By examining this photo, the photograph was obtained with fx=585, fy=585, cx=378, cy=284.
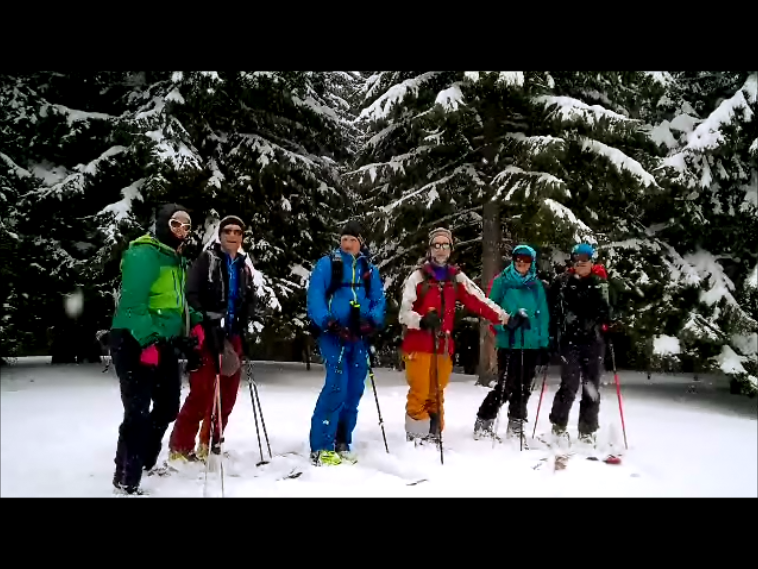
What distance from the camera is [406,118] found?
879cm

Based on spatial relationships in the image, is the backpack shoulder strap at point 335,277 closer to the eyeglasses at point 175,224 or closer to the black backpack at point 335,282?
the black backpack at point 335,282

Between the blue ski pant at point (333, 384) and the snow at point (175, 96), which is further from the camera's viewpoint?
the snow at point (175, 96)

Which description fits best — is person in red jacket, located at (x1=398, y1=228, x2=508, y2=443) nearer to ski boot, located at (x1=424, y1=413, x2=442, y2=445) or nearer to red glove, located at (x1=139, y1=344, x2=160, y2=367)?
ski boot, located at (x1=424, y1=413, x2=442, y2=445)

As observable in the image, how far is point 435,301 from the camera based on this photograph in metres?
5.08

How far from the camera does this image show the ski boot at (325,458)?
4.41 metres

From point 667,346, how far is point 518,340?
151 inches

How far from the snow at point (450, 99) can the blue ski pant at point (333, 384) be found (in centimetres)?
432

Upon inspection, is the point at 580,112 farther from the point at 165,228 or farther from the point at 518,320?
the point at 165,228

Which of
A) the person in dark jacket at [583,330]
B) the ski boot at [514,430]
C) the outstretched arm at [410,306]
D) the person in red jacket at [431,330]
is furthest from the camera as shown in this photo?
the ski boot at [514,430]

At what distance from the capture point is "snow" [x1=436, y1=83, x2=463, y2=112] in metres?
7.76

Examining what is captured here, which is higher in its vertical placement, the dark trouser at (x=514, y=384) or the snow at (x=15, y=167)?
the snow at (x=15, y=167)

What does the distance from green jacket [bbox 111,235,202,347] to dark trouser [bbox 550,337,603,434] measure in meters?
3.30

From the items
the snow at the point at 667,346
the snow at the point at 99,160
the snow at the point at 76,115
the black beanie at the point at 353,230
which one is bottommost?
the snow at the point at 667,346

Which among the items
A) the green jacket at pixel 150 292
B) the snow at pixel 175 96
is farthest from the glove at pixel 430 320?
the snow at pixel 175 96
